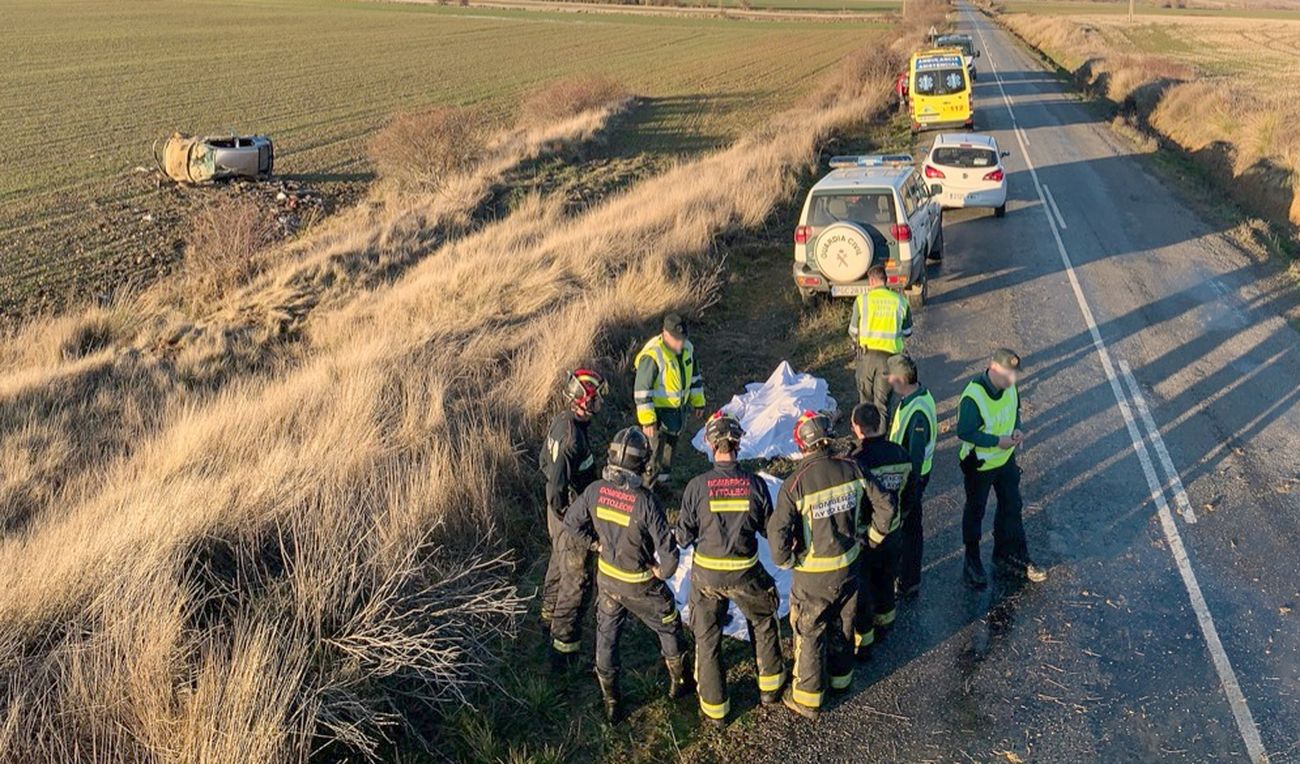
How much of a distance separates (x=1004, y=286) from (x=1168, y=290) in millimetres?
2178

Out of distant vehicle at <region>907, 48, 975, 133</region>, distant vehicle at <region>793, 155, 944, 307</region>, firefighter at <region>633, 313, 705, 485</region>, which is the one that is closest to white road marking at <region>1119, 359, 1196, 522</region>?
distant vehicle at <region>793, 155, 944, 307</region>

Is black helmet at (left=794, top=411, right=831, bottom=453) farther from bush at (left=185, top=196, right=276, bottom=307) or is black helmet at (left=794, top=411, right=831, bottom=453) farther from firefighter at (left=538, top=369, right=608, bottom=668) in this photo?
bush at (left=185, top=196, right=276, bottom=307)

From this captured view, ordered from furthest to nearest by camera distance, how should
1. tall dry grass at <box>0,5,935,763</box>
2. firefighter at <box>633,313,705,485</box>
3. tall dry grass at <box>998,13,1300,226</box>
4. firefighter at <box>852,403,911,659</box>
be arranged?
tall dry grass at <box>998,13,1300,226</box>, firefighter at <box>633,313,705,485</box>, firefighter at <box>852,403,911,659</box>, tall dry grass at <box>0,5,935,763</box>

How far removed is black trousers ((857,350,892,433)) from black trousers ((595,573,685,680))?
3730mm

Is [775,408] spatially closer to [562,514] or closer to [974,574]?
[974,574]

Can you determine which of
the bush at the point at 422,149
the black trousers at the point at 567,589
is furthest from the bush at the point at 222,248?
the black trousers at the point at 567,589

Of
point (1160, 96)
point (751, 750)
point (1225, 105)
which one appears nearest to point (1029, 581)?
point (751, 750)

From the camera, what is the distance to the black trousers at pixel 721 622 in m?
5.08

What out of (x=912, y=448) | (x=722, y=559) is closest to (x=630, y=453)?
(x=722, y=559)

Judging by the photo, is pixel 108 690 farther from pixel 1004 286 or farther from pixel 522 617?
pixel 1004 286

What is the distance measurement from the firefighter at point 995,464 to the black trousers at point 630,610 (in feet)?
7.92

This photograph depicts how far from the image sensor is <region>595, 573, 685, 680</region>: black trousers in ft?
16.9

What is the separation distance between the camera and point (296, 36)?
217ft

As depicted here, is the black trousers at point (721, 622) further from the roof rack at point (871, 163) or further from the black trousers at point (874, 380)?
the roof rack at point (871, 163)
